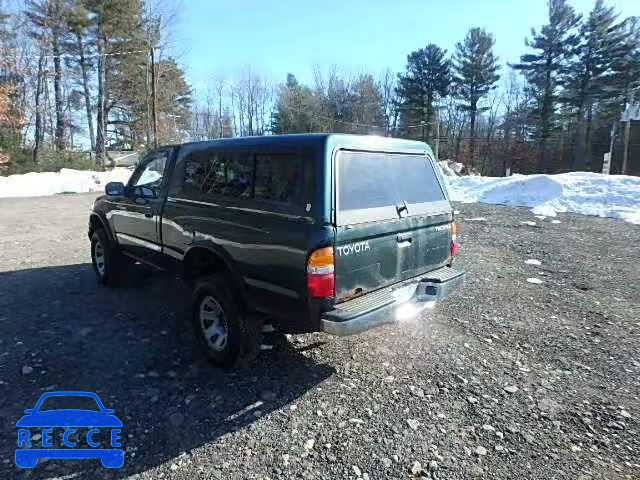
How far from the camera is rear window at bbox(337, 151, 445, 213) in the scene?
2990mm

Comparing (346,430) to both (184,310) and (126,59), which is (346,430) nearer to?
(184,310)

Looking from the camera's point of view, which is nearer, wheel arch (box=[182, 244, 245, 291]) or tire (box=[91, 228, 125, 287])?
wheel arch (box=[182, 244, 245, 291])

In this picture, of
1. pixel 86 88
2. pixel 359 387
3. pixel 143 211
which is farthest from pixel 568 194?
pixel 86 88

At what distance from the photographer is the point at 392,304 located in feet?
10.1

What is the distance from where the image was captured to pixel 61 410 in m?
2.92

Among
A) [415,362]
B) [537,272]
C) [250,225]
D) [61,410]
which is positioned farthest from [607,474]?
[537,272]

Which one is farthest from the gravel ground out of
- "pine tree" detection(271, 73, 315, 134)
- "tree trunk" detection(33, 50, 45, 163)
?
"pine tree" detection(271, 73, 315, 134)

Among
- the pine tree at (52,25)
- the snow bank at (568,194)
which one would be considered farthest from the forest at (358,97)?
the snow bank at (568,194)

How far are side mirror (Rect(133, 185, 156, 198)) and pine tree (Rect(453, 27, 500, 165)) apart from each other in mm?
41938

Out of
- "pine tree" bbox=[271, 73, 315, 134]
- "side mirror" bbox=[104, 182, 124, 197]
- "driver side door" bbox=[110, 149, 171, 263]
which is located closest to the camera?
"driver side door" bbox=[110, 149, 171, 263]

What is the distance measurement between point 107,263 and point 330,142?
4.01 metres

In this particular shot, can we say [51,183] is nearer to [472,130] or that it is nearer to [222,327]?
[222,327]

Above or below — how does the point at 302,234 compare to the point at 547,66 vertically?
below

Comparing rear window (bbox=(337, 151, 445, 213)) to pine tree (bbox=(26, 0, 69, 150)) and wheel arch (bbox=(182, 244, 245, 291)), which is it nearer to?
wheel arch (bbox=(182, 244, 245, 291))
